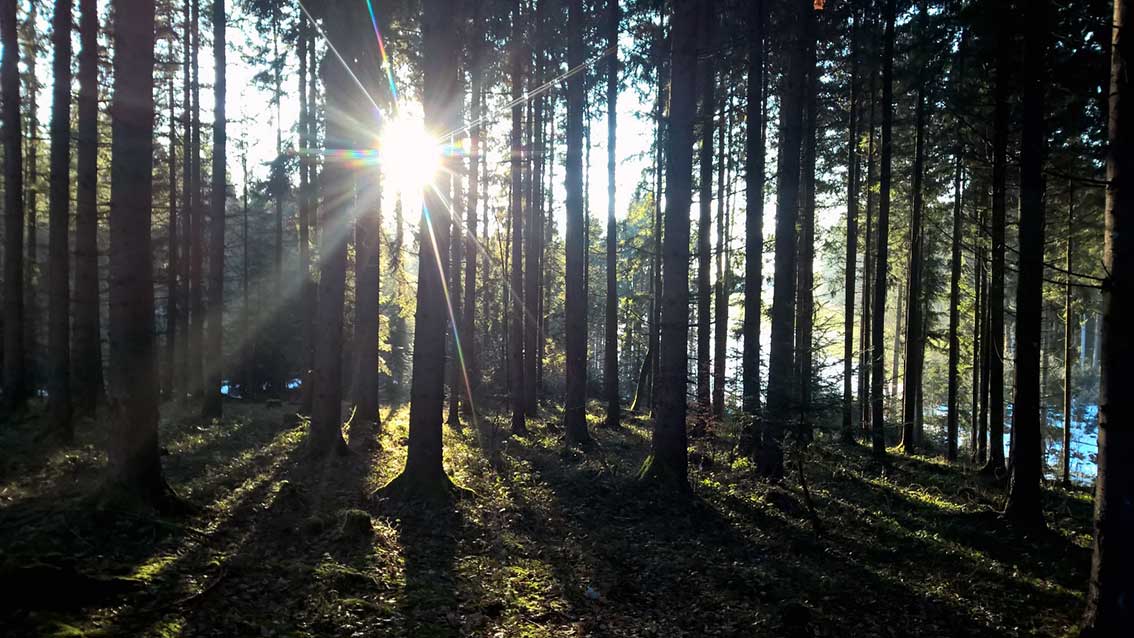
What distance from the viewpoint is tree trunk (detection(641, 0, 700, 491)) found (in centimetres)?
966

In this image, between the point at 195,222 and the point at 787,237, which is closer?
the point at 787,237

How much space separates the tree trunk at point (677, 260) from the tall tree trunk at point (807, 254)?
1.96 metres

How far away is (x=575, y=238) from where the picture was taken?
46.0ft

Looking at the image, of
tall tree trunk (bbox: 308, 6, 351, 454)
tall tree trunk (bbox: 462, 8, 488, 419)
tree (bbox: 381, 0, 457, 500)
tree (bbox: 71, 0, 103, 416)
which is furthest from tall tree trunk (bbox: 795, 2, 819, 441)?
tree (bbox: 71, 0, 103, 416)

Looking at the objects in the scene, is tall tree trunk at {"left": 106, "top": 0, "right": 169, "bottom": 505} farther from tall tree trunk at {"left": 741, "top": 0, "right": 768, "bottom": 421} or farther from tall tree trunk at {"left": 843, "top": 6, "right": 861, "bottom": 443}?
tall tree trunk at {"left": 843, "top": 6, "right": 861, "bottom": 443}

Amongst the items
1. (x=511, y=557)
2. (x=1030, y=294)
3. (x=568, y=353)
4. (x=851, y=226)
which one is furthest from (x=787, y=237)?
(x=851, y=226)

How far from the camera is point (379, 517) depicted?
26.9ft

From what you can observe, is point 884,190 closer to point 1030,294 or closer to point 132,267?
point 1030,294

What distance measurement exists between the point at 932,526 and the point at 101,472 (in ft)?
43.0

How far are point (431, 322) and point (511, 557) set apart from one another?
3.94m

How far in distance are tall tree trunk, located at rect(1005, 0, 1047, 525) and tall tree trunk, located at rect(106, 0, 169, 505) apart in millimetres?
11726

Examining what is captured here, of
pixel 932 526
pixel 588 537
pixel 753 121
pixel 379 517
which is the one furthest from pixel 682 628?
pixel 753 121

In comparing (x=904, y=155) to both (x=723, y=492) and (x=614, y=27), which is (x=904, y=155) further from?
(x=723, y=492)

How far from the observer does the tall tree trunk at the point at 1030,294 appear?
8.53 meters
